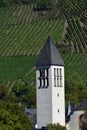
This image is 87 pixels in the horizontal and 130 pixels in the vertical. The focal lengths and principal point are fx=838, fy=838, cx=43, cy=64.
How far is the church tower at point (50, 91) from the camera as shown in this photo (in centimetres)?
6962

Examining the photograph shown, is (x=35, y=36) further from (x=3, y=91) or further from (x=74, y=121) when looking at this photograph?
(x=74, y=121)

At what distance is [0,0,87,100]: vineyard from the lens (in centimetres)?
11181

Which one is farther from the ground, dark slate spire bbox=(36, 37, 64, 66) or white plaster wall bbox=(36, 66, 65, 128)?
dark slate spire bbox=(36, 37, 64, 66)

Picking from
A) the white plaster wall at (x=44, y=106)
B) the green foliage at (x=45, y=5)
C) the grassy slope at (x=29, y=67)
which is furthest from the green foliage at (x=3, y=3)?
the white plaster wall at (x=44, y=106)

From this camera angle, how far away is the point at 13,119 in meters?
67.4

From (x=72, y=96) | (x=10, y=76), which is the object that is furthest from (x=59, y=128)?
(x=10, y=76)

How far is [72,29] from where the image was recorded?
127562 millimetres

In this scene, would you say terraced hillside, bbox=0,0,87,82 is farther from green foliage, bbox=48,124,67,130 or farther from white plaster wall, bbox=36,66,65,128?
green foliage, bbox=48,124,67,130

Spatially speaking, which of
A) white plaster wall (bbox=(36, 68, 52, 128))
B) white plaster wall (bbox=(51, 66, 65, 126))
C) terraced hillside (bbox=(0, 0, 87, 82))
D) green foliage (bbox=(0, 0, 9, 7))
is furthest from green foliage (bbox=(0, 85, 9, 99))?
green foliage (bbox=(0, 0, 9, 7))

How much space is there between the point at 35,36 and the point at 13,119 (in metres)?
61.3

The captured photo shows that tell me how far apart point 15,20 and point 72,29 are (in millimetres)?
14721

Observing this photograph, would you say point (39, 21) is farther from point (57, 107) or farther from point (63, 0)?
point (57, 107)

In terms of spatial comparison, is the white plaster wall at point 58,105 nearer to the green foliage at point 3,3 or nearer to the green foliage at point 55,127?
the green foliage at point 55,127

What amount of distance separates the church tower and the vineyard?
35539mm
